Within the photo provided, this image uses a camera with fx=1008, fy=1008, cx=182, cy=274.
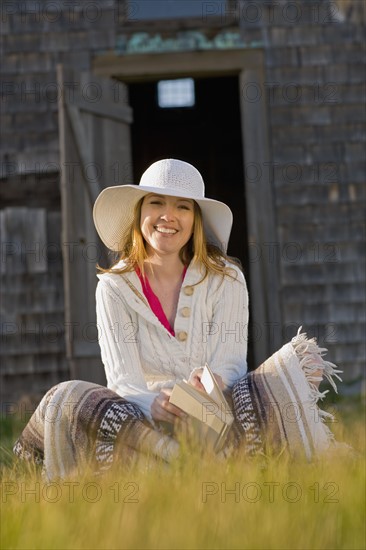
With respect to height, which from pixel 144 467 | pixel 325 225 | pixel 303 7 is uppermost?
pixel 303 7

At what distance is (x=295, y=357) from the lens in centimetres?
313

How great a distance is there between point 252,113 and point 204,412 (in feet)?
13.2

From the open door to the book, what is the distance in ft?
10.3

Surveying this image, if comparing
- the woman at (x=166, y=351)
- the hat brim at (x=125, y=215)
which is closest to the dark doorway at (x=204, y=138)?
the hat brim at (x=125, y=215)

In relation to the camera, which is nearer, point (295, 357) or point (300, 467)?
point (300, 467)

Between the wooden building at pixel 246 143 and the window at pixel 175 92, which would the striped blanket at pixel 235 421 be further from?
the window at pixel 175 92

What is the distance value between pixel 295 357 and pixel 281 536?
137cm

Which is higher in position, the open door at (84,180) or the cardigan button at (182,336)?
the open door at (84,180)

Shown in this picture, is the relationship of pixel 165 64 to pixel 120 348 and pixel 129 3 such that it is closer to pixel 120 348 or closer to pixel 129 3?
pixel 129 3

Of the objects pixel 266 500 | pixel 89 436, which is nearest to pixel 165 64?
pixel 89 436

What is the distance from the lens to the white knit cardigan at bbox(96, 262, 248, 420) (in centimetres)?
335

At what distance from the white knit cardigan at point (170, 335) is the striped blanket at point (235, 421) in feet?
→ 0.68

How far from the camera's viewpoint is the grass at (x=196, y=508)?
179 cm

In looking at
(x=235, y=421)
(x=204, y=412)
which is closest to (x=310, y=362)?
(x=235, y=421)
